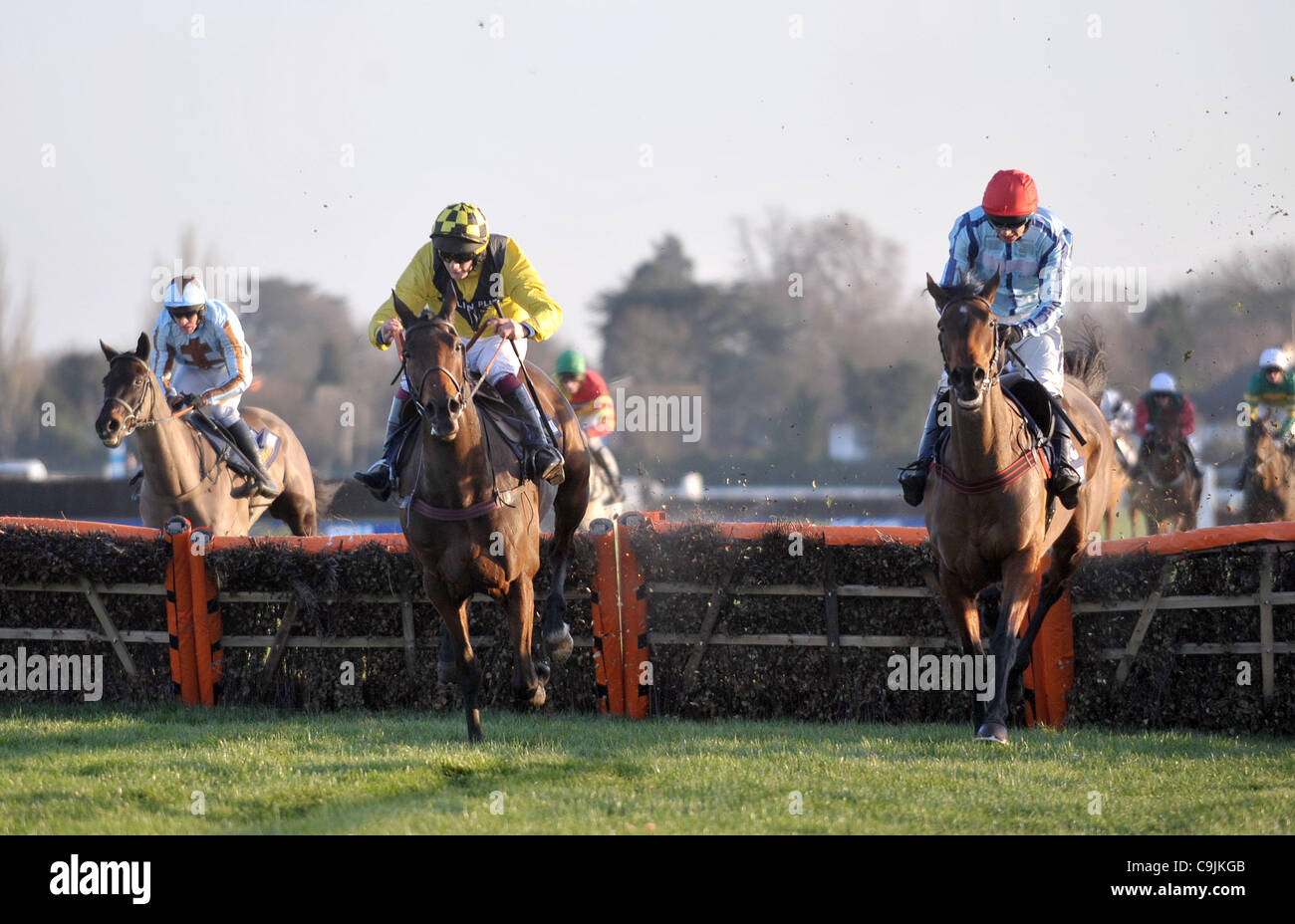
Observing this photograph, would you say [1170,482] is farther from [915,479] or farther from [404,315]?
[404,315]

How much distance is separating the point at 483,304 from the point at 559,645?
185 centimetres

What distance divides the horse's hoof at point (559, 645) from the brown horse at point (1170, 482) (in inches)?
312

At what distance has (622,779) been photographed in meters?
5.87

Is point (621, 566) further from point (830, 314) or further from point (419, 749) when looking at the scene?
point (830, 314)

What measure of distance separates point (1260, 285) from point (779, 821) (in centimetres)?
2454

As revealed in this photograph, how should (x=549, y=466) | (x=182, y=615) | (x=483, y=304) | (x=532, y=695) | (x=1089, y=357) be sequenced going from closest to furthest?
(x=532, y=695) → (x=549, y=466) → (x=483, y=304) → (x=182, y=615) → (x=1089, y=357)

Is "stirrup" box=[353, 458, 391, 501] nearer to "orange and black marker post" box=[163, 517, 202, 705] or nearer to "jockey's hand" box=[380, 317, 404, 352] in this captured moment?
"jockey's hand" box=[380, 317, 404, 352]

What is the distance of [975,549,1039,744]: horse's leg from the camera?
21.9ft

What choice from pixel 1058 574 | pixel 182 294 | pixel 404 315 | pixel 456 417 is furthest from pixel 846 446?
pixel 456 417

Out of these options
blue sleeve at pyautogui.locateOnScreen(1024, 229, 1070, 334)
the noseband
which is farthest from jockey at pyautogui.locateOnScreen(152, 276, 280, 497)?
blue sleeve at pyautogui.locateOnScreen(1024, 229, 1070, 334)

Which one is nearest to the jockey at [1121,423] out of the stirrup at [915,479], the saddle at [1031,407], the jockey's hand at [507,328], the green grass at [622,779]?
the saddle at [1031,407]

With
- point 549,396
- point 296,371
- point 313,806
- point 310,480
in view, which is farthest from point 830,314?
point 313,806

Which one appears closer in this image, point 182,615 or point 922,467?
point 922,467

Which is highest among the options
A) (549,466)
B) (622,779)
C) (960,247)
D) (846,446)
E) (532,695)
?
(960,247)
